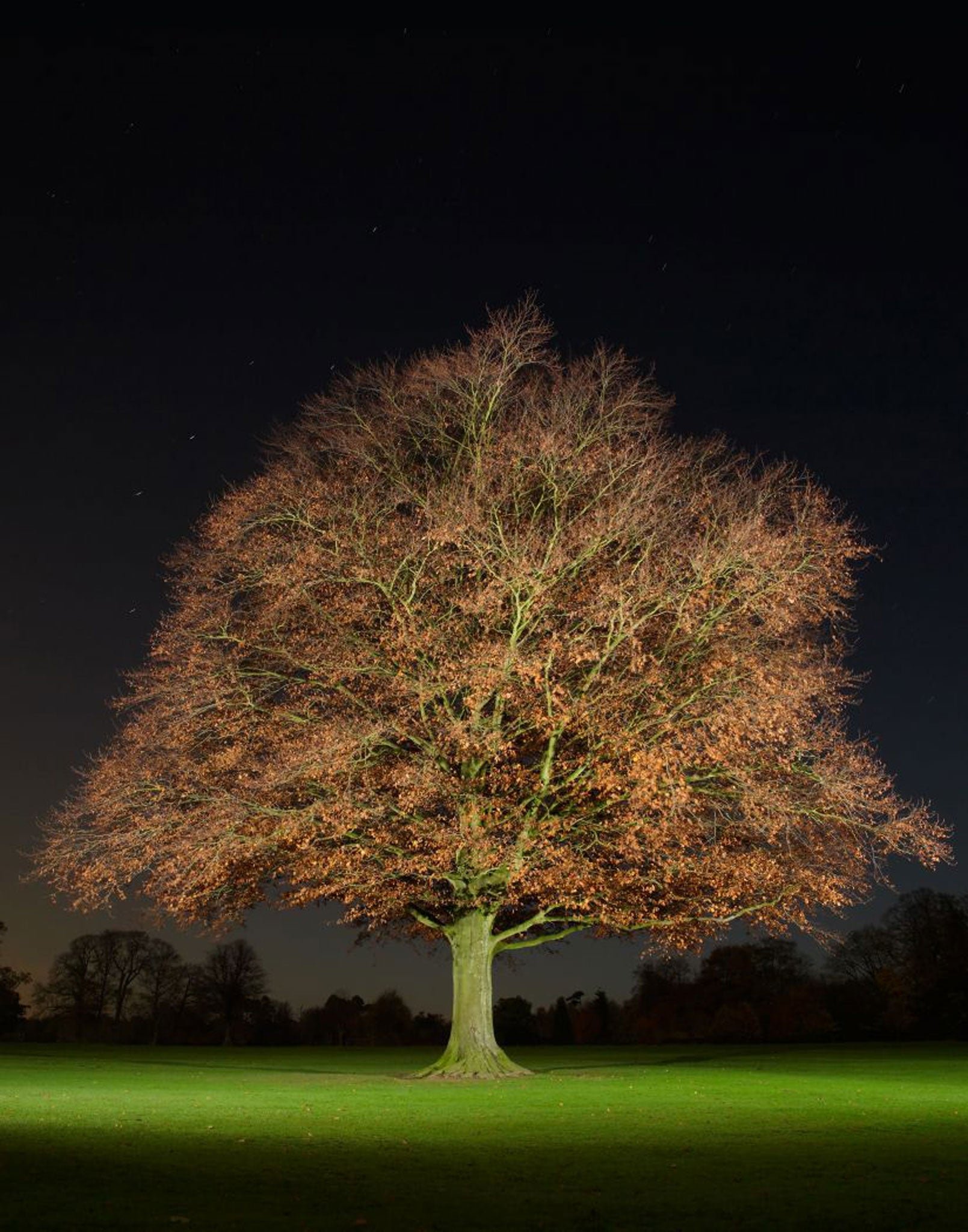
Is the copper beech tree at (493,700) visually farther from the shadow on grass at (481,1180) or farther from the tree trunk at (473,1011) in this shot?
the shadow on grass at (481,1180)

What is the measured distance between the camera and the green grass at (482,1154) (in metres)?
11.2

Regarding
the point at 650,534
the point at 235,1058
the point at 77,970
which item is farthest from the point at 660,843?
the point at 77,970

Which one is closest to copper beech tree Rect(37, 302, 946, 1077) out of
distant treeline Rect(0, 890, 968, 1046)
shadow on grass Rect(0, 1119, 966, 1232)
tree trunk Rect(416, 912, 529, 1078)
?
tree trunk Rect(416, 912, 529, 1078)

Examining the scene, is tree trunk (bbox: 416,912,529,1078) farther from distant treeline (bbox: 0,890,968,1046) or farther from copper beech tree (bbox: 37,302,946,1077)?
distant treeline (bbox: 0,890,968,1046)

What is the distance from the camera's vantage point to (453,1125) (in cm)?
1916

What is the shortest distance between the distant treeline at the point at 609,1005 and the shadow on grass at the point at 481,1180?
6648 cm

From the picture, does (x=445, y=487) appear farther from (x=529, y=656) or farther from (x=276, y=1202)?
(x=276, y=1202)

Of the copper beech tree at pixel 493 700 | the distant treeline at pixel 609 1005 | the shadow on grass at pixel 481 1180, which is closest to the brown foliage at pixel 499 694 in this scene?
the copper beech tree at pixel 493 700

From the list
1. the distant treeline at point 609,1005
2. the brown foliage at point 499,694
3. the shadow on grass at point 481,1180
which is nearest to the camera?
the shadow on grass at point 481,1180

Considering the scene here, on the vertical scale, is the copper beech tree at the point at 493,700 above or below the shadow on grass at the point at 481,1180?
above

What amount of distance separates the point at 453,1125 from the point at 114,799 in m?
16.6

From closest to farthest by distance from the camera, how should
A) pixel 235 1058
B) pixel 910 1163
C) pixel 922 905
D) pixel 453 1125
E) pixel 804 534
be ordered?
1. pixel 910 1163
2. pixel 453 1125
3. pixel 804 534
4. pixel 235 1058
5. pixel 922 905

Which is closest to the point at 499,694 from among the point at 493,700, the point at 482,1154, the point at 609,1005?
the point at 493,700

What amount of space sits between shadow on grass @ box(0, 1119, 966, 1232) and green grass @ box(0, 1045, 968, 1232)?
0.04 m
